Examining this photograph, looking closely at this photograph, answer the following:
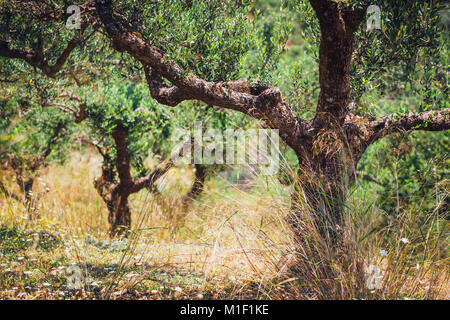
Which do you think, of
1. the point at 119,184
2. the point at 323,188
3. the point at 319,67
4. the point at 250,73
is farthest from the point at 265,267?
the point at 119,184

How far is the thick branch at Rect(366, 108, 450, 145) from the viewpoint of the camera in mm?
4020

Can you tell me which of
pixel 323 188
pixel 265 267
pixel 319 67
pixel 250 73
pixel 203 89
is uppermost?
pixel 250 73

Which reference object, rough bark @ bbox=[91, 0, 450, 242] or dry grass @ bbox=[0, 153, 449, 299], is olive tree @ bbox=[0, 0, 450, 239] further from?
dry grass @ bbox=[0, 153, 449, 299]

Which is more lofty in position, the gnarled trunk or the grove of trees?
the grove of trees

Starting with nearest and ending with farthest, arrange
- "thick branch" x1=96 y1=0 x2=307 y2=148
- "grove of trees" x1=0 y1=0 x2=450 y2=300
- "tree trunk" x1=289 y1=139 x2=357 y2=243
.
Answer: "tree trunk" x1=289 y1=139 x2=357 y2=243 → "grove of trees" x1=0 y1=0 x2=450 y2=300 → "thick branch" x1=96 y1=0 x2=307 y2=148

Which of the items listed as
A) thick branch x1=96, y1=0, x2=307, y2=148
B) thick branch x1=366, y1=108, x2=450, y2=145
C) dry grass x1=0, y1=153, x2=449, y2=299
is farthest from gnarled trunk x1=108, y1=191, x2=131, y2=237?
thick branch x1=366, y1=108, x2=450, y2=145

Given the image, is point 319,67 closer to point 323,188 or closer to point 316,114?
point 316,114

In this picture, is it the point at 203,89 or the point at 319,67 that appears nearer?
the point at 319,67

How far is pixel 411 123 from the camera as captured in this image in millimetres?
4094

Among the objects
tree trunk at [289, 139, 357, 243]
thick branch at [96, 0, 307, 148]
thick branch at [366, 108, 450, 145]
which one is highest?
thick branch at [96, 0, 307, 148]

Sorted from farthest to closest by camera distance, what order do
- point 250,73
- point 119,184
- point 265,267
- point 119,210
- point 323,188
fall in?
point 119,210
point 119,184
point 250,73
point 323,188
point 265,267

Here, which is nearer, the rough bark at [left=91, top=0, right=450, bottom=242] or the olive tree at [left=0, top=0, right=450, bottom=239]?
the olive tree at [left=0, top=0, right=450, bottom=239]

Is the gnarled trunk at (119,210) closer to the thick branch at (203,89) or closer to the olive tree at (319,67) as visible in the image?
the olive tree at (319,67)
